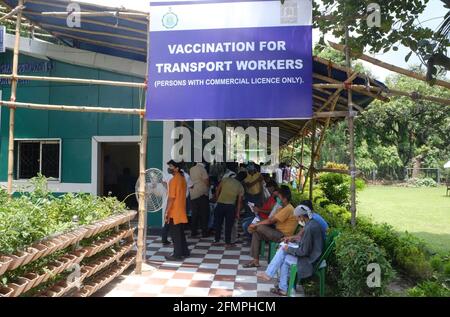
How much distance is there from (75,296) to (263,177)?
521cm

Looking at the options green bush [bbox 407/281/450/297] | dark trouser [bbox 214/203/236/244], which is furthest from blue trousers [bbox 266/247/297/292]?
dark trouser [bbox 214/203/236/244]

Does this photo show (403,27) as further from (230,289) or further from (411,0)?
(230,289)

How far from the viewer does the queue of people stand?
440cm

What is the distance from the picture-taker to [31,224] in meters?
3.36

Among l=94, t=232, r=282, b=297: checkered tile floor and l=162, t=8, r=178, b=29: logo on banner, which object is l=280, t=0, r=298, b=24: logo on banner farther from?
l=94, t=232, r=282, b=297: checkered tile floor

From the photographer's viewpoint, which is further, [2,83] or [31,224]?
[2,83]

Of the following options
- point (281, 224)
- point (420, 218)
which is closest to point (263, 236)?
point (281, 224)

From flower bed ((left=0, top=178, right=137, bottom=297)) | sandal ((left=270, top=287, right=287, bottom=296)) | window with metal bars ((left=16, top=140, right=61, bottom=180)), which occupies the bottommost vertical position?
sandal ((left=270, top=287, right=287, bottom=296))

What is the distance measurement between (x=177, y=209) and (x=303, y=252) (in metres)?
2.35

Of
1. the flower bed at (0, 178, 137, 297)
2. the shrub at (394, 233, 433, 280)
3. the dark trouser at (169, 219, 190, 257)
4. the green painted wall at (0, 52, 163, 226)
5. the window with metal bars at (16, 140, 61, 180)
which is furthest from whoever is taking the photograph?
the window with metal bars at (16, 140, 61, 180)

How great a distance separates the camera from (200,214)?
25.8ft
